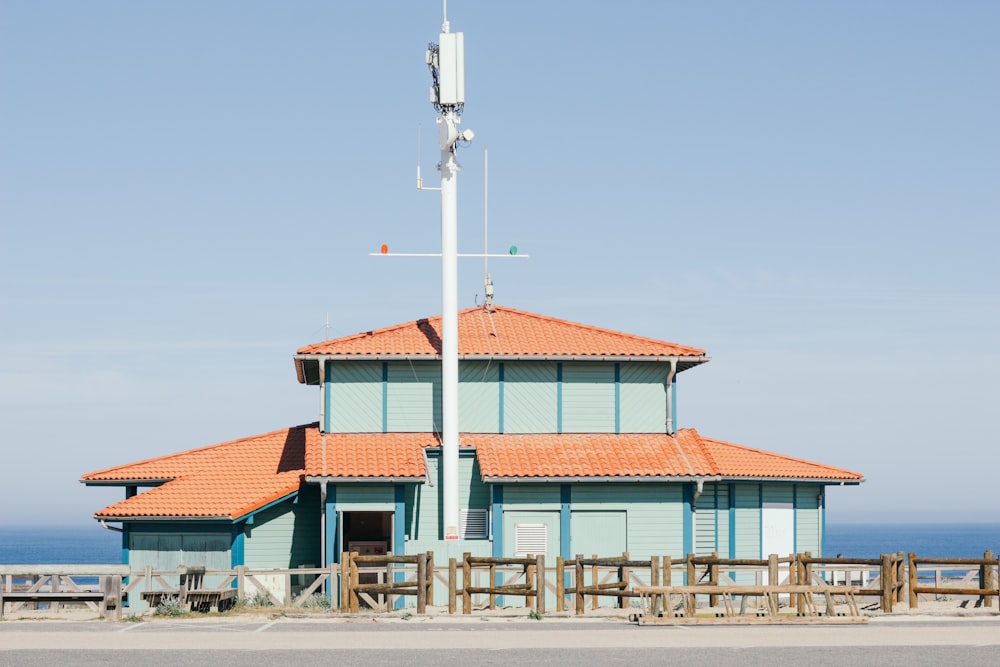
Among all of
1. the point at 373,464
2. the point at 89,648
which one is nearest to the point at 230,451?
the point at 373,464

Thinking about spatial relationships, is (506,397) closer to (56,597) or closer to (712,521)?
(712,521)

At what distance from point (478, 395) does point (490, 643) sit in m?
14.1

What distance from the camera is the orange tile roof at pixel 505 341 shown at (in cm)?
3531

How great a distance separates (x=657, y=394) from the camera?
36.2 meters

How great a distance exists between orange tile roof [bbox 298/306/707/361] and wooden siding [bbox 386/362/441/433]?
20.0 inches

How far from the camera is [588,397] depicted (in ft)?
118

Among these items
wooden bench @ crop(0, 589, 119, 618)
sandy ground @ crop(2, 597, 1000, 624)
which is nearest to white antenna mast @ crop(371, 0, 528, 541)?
sandy ground @ crop(2, 597, 1000, 624)

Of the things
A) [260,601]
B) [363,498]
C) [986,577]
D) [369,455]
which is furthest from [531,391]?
[986,577]

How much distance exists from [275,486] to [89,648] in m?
13.3

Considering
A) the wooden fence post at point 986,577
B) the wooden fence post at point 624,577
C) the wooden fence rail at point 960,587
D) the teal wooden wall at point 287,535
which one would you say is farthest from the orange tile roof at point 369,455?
the wooden fence post at point 986,577

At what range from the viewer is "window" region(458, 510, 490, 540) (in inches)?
1342

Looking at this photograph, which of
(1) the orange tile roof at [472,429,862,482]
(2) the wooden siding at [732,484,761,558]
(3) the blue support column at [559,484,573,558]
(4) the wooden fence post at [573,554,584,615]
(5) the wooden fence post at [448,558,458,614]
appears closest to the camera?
(4) the wooden fence post at [573,554,584,615]

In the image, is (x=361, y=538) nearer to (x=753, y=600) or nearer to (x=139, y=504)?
(x=139, y=504)

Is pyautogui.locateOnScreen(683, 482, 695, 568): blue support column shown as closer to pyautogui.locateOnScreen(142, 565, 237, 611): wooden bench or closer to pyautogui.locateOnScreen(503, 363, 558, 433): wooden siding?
pyautogui.locateOnScreen(503, 363, 558, 433): wooden siding
